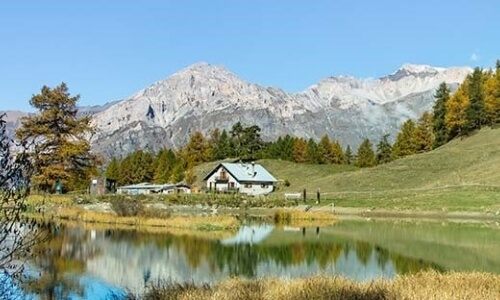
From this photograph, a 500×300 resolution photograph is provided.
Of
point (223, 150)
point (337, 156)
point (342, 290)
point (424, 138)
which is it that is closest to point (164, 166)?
point (223, 150)

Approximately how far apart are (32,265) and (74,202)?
46.9m

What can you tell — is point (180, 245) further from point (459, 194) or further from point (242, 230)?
point (459, 194)

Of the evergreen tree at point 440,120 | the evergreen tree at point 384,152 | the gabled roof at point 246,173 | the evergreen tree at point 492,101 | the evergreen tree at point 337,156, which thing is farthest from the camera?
the evergreen tree at point 337,156

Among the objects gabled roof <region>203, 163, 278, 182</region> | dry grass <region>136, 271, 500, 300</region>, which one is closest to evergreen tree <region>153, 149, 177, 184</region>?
gabled roof <region>203, 163, 278, 182</region>

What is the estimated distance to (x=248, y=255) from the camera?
32500 mm

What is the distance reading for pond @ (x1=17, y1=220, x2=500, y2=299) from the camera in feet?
78.1

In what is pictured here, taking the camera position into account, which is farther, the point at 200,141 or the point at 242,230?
the point at 200,141

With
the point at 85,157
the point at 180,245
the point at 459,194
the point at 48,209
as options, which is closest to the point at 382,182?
the point at 459,194

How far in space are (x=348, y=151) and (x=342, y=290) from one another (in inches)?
5783

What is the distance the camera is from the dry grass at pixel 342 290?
47.2 feet

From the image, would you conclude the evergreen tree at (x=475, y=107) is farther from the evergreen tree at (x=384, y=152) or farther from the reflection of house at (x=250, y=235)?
the reflection of house at (x=250, y=235)

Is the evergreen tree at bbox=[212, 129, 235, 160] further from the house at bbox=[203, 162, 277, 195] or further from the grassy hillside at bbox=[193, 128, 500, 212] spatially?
the house at bbox=[203, 162, 277, 195]

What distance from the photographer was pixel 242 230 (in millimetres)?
47625

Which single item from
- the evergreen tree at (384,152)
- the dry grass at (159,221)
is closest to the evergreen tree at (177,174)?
the evergreen tree at (384,152)
